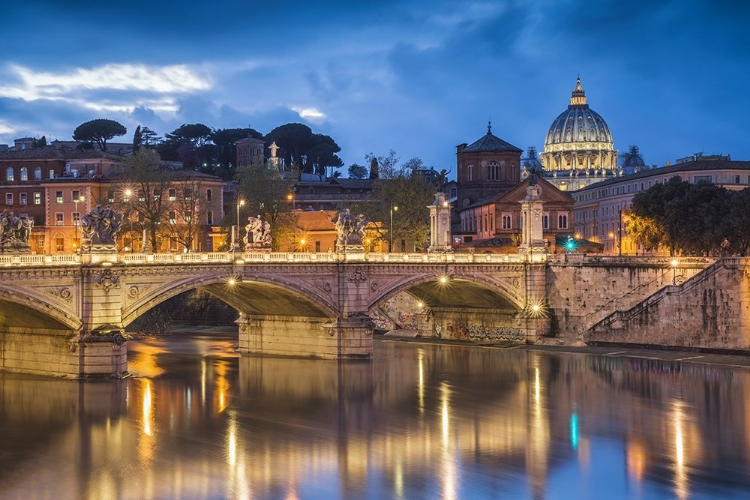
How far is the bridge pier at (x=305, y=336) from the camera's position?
77938 millimetres

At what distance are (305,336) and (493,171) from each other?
61.9 metres

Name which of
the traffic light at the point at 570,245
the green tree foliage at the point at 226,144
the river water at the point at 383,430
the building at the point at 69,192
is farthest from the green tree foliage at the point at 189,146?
the river water at the point at 383,430

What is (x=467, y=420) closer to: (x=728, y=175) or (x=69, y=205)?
(x=69, y=205)

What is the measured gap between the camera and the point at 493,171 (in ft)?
451

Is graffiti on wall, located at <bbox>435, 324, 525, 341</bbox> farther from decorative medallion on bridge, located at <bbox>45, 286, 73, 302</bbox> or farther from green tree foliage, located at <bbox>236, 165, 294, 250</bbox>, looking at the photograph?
decorative medallion on bridge, located at <bbox>45, 286, 73, 302</bbox>

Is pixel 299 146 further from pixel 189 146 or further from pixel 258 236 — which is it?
pixel 258 236

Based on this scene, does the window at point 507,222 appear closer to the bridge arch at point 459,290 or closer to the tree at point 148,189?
the bridge arch at point 459,290

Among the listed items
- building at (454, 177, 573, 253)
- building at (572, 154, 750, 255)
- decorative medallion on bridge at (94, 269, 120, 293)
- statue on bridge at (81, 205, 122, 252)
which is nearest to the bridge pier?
decorative medallion on bridge at (94, 269, 120, 293)

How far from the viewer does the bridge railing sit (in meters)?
63.2

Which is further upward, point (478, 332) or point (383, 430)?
point (478, 332)

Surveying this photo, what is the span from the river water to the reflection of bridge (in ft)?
7.32

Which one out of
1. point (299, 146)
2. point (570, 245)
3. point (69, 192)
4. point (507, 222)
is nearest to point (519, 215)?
point (507, 222)

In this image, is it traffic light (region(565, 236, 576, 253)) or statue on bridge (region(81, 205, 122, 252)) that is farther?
traffic light (region(565, 236, 576, 253))

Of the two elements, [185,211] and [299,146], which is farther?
[299,146]
